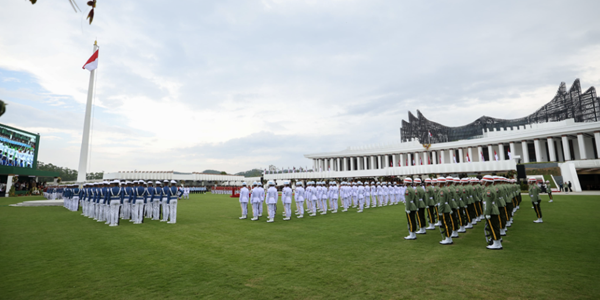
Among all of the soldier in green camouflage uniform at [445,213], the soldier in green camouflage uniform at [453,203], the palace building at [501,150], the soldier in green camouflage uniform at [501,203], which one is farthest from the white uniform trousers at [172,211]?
the palace building at [501,150]

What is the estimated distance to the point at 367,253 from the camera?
22.3ft

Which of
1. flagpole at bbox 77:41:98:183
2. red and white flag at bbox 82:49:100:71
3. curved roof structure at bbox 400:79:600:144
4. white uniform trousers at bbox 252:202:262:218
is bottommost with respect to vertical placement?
white uniform trousers at bbox 252:202:262:218

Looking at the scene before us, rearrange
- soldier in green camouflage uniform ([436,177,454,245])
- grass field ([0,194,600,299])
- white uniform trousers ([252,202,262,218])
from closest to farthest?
grass field ([0,194,600,299])
soldier in green camouflage uniform ([436,177,454,245])
white uniform trousers ([252,202,262,218])

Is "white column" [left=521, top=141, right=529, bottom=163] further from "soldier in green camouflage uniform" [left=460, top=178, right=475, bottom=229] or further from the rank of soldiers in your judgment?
"soldier in green camouflage uniform" [left=460, top=178, right=475, bottom=229]

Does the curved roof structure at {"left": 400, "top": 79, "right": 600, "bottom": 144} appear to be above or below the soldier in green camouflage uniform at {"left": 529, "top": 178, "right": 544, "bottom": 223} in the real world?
above

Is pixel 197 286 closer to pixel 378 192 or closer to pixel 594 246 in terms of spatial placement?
A: pixel 594 246

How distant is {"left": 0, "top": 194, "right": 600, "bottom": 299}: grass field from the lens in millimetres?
4461

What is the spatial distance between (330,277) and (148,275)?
3.37 metres

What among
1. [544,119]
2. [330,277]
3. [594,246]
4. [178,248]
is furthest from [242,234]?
[544,119]

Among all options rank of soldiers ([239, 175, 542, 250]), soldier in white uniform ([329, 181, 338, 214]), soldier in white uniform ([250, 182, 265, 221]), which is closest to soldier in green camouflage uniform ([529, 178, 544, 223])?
rank of soldiers ([239, 175, 542, 250])

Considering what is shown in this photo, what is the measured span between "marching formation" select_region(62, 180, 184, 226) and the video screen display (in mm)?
27935

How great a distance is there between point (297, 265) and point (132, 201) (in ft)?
30.4

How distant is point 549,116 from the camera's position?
60.9 metres

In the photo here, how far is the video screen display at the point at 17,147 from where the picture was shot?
31141 mm
